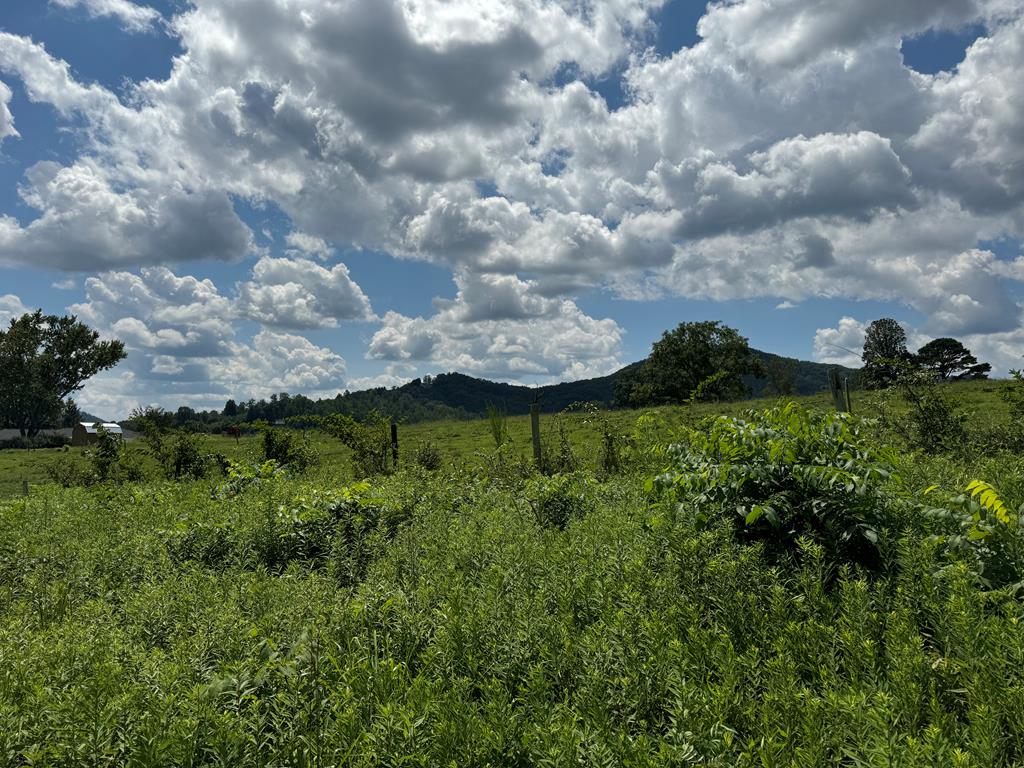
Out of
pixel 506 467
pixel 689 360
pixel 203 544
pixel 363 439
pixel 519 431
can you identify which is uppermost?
pixel 689 360

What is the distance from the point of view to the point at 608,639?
3.54 m

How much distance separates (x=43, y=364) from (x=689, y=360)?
7165 centimetres

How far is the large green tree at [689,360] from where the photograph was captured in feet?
212

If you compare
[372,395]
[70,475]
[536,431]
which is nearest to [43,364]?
[372,395]

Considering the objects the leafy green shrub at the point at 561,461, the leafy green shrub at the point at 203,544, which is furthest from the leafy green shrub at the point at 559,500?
the leafy green shrub at the point at 561,461

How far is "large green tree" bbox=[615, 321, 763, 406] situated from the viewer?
64.7m

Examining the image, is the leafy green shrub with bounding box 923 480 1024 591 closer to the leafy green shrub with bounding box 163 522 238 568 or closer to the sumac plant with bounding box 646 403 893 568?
the sumac plant with bounding box 646 403 893 568

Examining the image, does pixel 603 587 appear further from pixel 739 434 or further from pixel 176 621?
pixel 176 621

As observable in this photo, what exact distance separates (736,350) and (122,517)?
6166 centimetres

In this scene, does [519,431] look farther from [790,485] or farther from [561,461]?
[790,485]

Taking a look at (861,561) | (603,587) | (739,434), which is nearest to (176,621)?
(603,587)

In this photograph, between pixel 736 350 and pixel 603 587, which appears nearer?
pixel 603 587

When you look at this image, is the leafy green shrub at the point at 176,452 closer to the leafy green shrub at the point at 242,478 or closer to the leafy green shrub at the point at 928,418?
the leafy green shrub at the point at 242,478

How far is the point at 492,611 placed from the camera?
4004 millimetres
